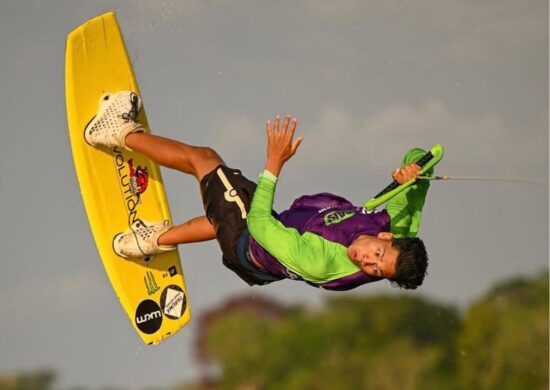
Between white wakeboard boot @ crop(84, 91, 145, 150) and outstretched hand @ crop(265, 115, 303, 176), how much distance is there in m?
1.15

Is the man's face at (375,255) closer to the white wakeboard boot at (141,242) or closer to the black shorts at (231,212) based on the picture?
the black shorts at (231,212)

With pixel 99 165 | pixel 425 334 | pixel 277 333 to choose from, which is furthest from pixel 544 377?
pixel 99 165

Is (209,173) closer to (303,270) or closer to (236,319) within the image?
(303,270)

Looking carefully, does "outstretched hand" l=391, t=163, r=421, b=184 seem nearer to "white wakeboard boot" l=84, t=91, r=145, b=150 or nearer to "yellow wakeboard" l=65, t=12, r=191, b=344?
"white wakeboard boot" l=84, t=91, r=145, b=150

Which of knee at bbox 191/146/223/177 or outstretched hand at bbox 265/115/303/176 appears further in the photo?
knee at bbox 191/146/223/177

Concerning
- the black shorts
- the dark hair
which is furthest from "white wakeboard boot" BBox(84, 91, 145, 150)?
the dark hair

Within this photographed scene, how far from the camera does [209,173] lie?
16.6 ft

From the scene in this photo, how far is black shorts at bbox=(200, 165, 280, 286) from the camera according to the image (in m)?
4.87

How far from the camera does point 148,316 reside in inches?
226

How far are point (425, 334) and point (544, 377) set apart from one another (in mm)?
1041

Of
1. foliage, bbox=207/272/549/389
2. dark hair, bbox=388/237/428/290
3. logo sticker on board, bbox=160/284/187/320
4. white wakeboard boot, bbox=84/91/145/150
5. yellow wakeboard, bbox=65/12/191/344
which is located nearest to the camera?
dark hair, bbox=388/237/428/290

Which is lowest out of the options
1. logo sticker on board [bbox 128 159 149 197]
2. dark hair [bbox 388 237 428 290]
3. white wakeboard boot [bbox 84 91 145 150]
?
dark hair [bbox 388 237 428 290]

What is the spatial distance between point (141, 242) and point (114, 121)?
62 cm

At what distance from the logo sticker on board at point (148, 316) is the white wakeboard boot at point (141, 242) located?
24 cm
